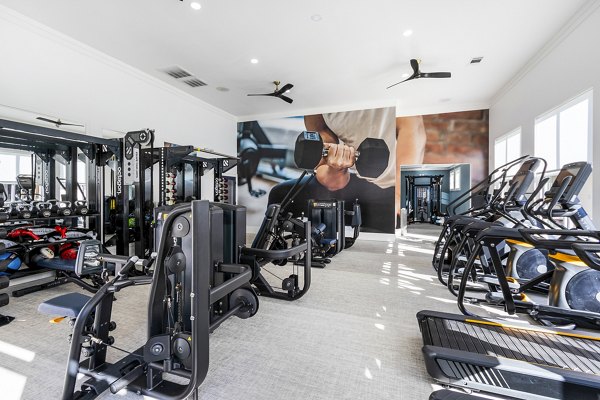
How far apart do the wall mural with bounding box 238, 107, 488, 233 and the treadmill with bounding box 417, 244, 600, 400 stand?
5.63 metres

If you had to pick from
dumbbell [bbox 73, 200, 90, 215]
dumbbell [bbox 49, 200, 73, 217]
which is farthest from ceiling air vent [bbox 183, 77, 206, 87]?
dumbbell [bbox 49, 200, 73, 217]

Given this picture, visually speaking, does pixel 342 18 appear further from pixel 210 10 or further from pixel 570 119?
pixel 570 119

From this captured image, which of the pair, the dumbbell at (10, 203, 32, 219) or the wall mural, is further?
the wall mural

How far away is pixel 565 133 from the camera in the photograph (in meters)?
4.49

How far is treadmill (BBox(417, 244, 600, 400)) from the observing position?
1.48 meters

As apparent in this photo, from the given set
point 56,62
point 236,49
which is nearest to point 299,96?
point 236,49

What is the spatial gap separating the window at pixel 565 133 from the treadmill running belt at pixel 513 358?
343 cm

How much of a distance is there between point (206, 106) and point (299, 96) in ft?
9.45

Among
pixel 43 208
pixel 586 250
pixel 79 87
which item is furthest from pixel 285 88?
pixel 586 250

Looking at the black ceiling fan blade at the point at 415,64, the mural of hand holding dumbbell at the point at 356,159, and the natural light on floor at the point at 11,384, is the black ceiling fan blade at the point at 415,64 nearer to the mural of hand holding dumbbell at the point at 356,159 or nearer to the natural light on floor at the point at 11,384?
the mural of hand holding dumbbell at the point at 356,159

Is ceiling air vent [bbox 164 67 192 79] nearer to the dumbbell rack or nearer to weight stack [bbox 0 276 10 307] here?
the dumbbell rack

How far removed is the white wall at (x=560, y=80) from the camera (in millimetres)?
3613

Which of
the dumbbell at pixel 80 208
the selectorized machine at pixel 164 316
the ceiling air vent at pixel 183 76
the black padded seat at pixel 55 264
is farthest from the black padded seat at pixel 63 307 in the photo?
the ceiling air vent at pixel 183 76

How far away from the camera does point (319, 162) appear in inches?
324
